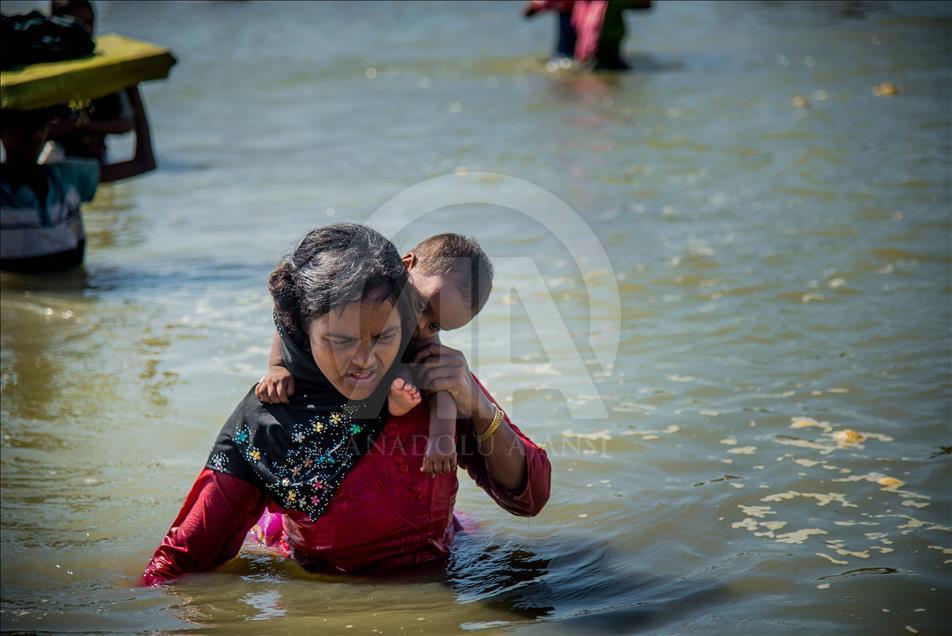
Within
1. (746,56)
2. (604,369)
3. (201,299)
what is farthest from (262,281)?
(746,56)

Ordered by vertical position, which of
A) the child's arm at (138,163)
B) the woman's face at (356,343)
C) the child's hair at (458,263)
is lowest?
the child's arm at (138,163)

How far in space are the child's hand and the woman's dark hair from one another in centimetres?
10

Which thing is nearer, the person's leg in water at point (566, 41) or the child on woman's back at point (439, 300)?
the child on woman's back at point (439, 300)

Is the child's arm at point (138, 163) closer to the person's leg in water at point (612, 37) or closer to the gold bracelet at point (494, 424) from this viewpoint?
the gold bracelet at point (494, 424)

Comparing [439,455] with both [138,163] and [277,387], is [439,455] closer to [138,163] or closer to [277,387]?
[277,387]

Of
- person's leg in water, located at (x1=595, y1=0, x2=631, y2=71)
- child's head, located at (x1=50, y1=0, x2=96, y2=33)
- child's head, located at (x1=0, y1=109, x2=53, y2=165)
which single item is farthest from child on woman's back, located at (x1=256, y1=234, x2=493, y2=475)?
person's leg in water, located at (x1=595, y1=0, x2=631, y2=71)

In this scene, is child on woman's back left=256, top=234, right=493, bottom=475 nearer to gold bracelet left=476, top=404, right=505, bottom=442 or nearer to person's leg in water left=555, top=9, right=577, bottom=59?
gold bracelet left=476, top=404, right=505, bottom=442

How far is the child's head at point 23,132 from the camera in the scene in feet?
18.6

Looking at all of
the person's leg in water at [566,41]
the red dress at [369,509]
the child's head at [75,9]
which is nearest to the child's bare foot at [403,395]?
the red dress at [369,509]

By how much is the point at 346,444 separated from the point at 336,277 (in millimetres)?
436

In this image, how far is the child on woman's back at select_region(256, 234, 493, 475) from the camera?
2623 mm

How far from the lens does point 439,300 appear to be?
2.79m

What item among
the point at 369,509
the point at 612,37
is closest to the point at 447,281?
the point at 369,509

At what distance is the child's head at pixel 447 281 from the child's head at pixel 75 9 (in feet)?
18.8
